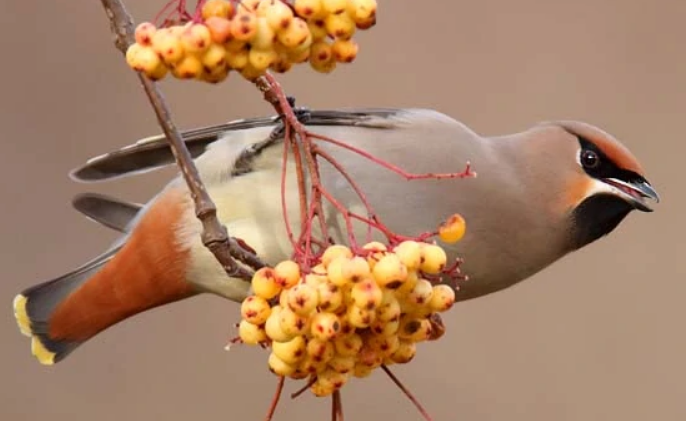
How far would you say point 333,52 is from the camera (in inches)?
66.4

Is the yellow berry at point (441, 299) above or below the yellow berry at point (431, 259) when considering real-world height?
below

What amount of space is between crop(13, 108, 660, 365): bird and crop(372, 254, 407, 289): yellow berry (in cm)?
76

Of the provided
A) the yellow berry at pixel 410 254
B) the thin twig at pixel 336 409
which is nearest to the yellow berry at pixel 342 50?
the yellow berry at pixel 410 254

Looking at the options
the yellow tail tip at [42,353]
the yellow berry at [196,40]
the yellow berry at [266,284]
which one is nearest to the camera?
the yellow berry at [196,40]

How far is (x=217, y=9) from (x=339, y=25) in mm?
138

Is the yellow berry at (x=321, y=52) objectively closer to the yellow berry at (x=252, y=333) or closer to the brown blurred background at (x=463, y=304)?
the yellow berry at (x=252, y=333)

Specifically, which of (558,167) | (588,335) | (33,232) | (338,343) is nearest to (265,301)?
(338,343)

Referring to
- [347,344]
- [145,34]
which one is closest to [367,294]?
[347,344]

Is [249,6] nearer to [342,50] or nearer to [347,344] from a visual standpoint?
[342,50]

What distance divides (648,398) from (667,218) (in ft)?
1.57

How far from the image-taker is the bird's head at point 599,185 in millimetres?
2611

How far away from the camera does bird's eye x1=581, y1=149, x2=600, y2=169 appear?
2.64 meters

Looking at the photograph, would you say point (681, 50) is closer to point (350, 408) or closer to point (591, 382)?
point (591, 382)

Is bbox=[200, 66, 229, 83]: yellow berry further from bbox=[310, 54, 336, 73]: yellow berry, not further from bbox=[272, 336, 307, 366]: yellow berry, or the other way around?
bbox=[272, 336, 307, 366]: yellow berry
